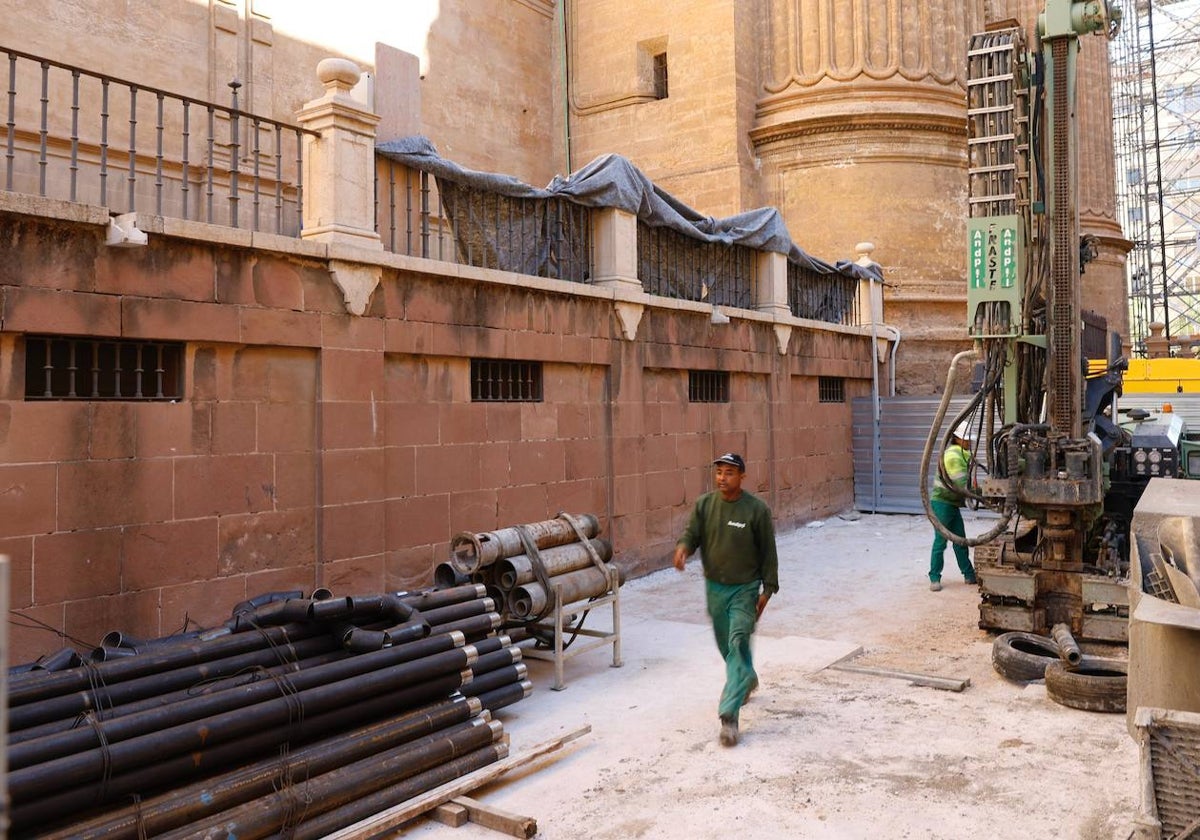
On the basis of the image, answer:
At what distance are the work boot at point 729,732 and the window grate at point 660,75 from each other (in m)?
18.3

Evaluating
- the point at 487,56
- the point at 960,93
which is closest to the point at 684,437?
the point at 487,56

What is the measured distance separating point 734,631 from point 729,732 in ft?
2.04

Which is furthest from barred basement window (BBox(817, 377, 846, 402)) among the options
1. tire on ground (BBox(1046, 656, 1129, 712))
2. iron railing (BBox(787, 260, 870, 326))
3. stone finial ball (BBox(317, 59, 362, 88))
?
stone finial ball (BBox(317, 59, 362, 88))

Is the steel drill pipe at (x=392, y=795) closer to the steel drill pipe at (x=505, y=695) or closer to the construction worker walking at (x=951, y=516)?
the steel drill pipe at (x=505, y=695)

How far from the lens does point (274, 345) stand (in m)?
7.41

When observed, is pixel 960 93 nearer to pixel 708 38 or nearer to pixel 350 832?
pixel 708 38

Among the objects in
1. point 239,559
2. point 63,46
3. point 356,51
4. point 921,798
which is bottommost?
point 921,798

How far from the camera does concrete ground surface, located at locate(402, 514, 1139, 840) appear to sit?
15.3ft

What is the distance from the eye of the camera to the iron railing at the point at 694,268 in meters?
12.5

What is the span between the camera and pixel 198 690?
4746 mm

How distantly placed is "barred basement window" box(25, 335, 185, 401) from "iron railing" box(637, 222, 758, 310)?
679 cm

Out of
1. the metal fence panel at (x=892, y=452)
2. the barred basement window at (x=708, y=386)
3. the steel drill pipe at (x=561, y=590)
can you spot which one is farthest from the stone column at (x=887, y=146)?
the steel drill pipe at (x=561, y=590)

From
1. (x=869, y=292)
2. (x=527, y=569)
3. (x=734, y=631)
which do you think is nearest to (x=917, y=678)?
(x=734, y=631)

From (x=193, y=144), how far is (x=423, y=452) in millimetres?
6957
